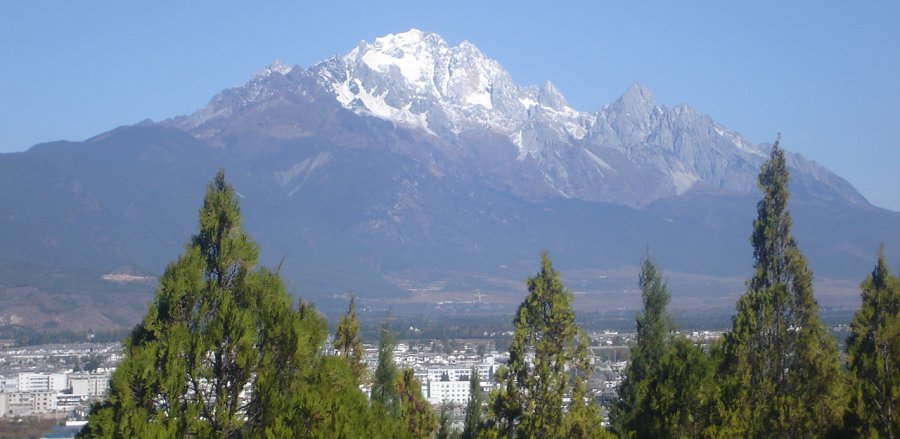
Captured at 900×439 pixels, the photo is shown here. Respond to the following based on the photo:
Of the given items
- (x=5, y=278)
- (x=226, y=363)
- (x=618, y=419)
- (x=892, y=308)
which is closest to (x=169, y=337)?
(x=226, y=363)

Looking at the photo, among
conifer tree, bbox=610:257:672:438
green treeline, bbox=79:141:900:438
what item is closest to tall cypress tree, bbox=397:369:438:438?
green treeline, bbox=79:141:900:438

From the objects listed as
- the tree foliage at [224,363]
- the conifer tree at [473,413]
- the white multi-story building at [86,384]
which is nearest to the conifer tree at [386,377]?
the conifer tree at [473,413]

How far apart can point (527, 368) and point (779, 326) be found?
747 centimetres

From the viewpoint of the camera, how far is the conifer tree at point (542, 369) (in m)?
20.3

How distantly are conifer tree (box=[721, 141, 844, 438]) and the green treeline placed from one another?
4cm

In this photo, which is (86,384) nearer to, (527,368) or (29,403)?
(29,403)

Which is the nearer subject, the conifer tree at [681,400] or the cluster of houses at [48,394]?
the conifer tree at [681,400]

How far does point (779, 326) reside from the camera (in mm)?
25734

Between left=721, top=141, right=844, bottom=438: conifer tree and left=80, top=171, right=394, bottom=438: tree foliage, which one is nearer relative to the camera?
left=80, top=171, right=394, bottom=438: tree foliage

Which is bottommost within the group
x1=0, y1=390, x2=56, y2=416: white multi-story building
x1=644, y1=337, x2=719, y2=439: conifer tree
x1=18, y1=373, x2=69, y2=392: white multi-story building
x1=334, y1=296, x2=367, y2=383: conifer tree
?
x1=0, y1=390, x2=56, y2=416: white multi-story building

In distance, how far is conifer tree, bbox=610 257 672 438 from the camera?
2342cm

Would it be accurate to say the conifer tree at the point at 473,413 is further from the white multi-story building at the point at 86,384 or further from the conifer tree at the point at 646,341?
the white multi-story building at the point at 86,384

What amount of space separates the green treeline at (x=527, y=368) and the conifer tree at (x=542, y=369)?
23 mm

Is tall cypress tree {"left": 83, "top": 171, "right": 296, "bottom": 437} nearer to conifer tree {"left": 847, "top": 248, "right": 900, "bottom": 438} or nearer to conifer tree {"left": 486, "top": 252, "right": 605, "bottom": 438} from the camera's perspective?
conifer tree {"left": 486, "top": 252, "right": 605, "bottom": 438}
